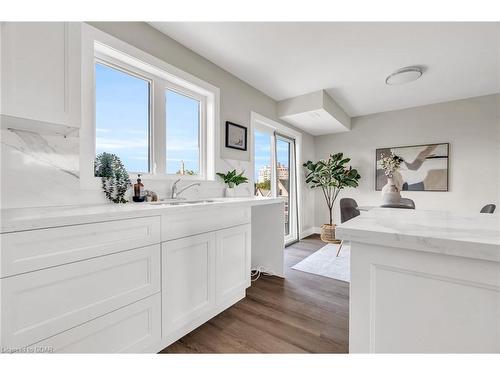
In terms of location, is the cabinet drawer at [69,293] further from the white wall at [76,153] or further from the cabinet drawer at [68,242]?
the white wall at [76,153]

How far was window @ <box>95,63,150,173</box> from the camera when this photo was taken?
166 cm

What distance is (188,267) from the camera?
150 cm

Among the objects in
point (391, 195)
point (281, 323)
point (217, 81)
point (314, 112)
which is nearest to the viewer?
point (281, 323)

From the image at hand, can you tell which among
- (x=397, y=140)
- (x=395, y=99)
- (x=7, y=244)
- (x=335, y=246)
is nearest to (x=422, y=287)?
(x=7, y=244)

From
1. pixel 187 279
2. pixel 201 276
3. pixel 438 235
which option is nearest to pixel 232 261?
pixel 201 276

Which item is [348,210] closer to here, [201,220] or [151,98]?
[201,220]

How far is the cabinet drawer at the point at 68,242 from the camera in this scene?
32.9 inches

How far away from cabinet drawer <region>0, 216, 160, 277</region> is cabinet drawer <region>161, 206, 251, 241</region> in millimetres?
125

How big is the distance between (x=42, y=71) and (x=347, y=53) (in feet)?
8.17

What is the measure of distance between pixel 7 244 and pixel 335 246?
390cm

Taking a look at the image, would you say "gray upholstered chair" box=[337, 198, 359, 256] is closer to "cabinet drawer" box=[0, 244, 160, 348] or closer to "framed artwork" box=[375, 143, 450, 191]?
"framed artwork" box=[375, 143, 450, 191]

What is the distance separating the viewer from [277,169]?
378cm

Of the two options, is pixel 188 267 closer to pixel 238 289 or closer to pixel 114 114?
pixel 238 289
